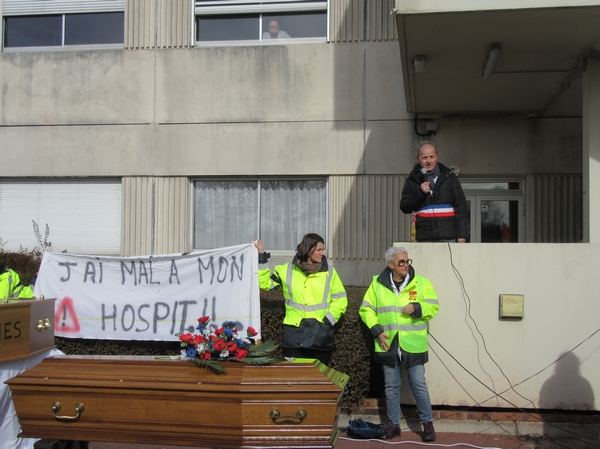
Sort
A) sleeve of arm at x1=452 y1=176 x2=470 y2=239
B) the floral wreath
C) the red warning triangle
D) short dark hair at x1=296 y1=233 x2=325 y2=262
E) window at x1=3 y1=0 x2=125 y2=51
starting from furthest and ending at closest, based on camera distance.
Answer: window at x1=3 y1=0 x2=125 y2=51
the red warning triangle
sleeve of arm at x1=452 y1=176 x2=470 y2=239
short dark hair at x1=296 y1=233 x2=325 y2=262
the floral wreath

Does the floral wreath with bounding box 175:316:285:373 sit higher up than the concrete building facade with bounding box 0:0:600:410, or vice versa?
the concrete building facade with bounding box 0:0:600:410

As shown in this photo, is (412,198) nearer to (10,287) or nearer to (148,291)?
(148,291)

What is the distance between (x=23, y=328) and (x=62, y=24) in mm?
8075

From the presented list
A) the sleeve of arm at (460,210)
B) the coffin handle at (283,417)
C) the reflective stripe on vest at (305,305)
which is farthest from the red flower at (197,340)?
the sleeve of arm at (460,210)

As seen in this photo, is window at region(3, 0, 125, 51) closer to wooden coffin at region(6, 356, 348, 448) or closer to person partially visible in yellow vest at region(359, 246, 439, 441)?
person partially visible in yellow vest at region(359, 246, 439, 441)

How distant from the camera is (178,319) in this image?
7762mm

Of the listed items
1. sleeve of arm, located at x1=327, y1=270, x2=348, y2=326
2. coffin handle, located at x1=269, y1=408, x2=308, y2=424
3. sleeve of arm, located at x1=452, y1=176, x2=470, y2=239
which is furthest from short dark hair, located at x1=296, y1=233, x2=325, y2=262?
coffin handle, located at x1=269, y1=408, x2=308, y2=424

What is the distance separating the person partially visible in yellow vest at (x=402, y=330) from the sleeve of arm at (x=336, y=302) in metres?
0.24

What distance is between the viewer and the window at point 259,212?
1105 cm

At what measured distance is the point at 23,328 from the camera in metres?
5.29

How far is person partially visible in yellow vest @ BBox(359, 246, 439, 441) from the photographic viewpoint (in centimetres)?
655

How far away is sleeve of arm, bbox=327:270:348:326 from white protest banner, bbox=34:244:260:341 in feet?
3.39

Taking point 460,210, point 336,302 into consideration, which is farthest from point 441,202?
point 336,302

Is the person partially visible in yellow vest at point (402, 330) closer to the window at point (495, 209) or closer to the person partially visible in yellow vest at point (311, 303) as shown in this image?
the person partially visible in yellow vest at point (311, 303)
